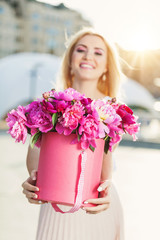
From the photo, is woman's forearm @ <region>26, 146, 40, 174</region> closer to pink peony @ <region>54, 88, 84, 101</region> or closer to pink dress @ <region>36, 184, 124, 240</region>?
pink dress @ <region>36, 184, 124, 240</region>

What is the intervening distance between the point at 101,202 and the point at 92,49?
80 centimetres

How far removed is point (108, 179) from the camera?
1.88 m

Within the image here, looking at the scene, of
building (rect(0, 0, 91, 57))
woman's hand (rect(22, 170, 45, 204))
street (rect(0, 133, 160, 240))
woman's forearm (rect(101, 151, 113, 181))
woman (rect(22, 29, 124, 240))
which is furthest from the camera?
building (rect(0, 0, 91, 57))

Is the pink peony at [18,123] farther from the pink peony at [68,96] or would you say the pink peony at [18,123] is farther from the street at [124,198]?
the street at [124,198]

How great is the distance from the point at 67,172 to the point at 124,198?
4382mm

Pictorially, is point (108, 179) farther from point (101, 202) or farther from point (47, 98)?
point (47, 98)

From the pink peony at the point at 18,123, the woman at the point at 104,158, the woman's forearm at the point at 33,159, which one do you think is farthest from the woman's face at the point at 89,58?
the pink peony at the point at 18,123

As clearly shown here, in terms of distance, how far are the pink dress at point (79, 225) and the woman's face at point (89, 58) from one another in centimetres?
64

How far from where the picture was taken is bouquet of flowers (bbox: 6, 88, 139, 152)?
62.8 inches

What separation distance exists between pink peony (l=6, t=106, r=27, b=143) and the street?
0.90 meters

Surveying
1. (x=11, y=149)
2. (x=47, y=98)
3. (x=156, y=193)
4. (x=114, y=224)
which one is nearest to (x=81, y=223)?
(x=114, y=224)

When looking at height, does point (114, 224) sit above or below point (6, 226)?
above

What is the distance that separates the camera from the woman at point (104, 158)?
2049 millimetres

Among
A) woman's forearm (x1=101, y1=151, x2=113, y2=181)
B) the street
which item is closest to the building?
the street
